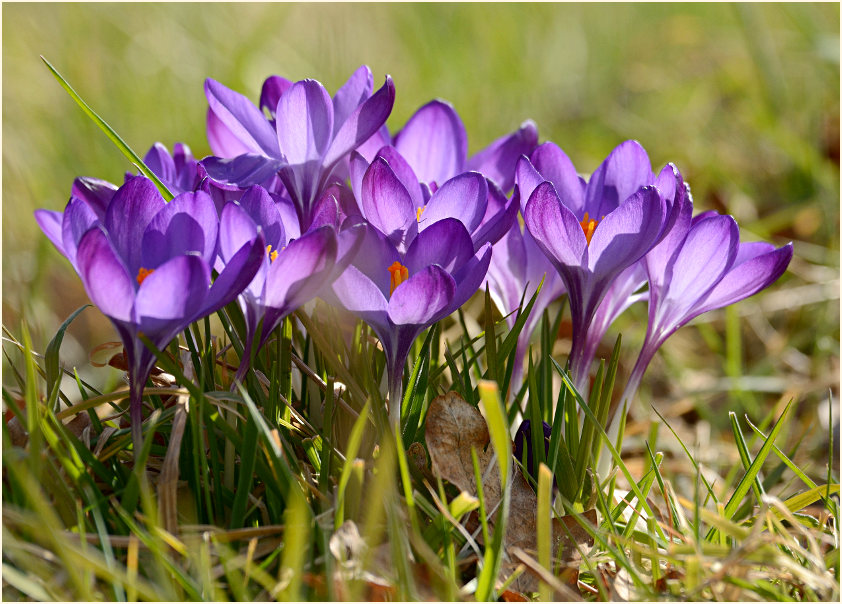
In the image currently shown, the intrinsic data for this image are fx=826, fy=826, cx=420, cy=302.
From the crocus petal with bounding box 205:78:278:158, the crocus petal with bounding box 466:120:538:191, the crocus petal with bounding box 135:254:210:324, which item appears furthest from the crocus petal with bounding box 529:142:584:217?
the crocus petal with bounding box 135:254:210:324

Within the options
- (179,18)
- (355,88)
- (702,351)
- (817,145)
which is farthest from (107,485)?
(179,18)

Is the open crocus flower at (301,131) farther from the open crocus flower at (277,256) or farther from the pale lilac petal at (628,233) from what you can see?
the pale lilac petal at (628,233)

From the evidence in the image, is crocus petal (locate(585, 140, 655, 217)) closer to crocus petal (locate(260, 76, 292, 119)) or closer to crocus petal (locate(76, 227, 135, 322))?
crocus petal (locate(260, 76, 292, 119))

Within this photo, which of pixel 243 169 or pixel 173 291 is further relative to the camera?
pixel 243 169

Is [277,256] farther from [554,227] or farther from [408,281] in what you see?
[554,227]

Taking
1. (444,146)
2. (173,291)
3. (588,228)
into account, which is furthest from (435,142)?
(173,291)

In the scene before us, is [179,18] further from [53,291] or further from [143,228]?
[143,228]

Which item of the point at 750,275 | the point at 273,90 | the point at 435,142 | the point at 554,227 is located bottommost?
the point at 750,275
